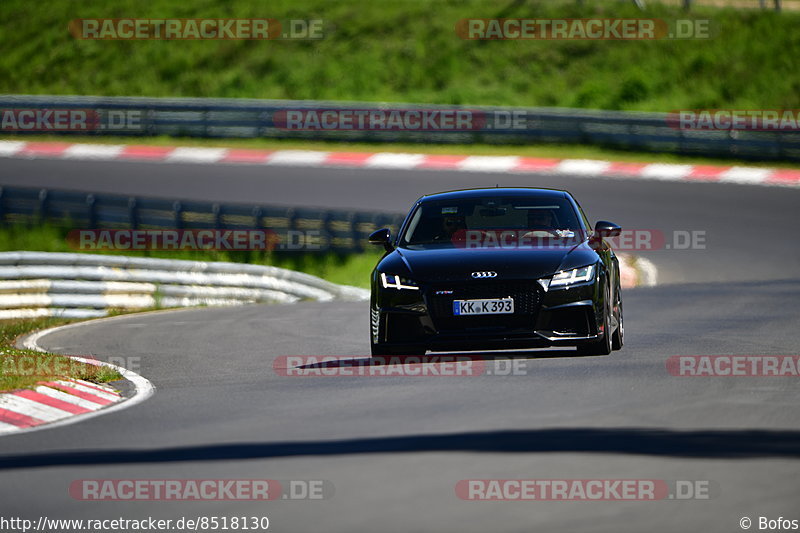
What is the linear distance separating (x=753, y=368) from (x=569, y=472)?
4.64 m

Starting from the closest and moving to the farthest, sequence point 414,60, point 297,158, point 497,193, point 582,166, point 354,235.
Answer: point 497,193
point 354,235
point 582,166
point 297,158
point 414,60

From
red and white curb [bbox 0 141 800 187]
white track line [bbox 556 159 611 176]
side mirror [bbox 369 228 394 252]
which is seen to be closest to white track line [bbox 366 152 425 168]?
red and white curb [bbox 0 141 800 187]

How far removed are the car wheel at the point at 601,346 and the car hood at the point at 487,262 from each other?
0.52 m

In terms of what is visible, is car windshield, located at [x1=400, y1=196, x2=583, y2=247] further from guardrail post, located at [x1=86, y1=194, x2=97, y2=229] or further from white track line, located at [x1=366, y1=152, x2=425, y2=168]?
white track line, located at [x1=366, y1=152, x2=425, y2=168]

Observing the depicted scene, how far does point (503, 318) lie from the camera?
1078cm

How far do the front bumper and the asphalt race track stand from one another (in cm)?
29

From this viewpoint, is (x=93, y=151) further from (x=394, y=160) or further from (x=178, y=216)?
A: (x=178, y=216)

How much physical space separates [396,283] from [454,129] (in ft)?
75.4

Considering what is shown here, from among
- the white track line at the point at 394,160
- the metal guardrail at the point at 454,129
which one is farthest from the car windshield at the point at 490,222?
the white track line at the point at 394,160

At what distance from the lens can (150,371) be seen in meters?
12.7

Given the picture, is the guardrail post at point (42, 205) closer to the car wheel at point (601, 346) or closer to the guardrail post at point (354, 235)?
the guardrail post at point (354, 235)

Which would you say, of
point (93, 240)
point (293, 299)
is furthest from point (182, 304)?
point (93, 240)

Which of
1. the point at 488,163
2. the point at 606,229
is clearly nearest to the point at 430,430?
the point at 606,229

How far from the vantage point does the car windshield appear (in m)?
11.9
